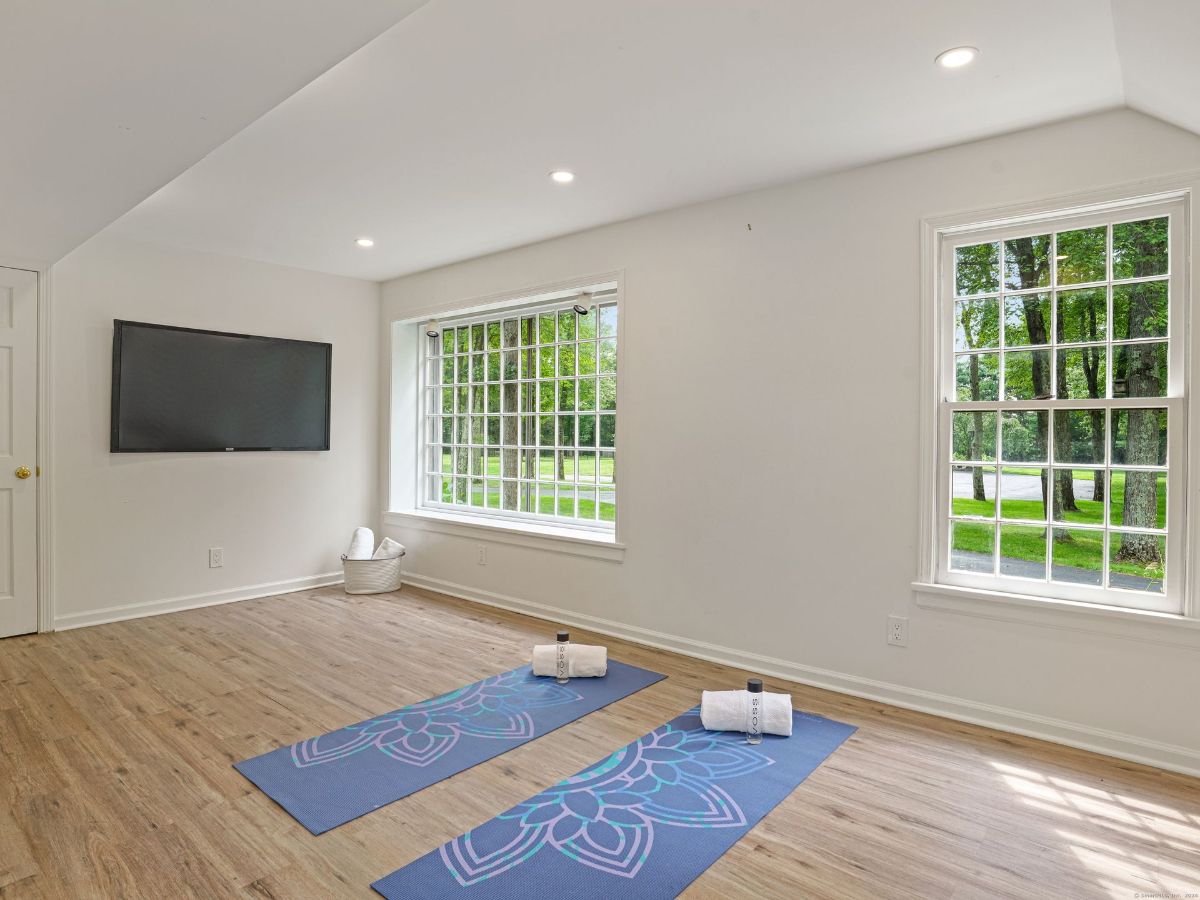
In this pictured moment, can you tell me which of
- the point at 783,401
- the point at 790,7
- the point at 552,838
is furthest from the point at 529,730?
the point at 790,7

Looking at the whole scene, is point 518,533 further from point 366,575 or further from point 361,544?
point 361,544

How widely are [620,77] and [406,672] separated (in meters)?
2.90

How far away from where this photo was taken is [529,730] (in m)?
2.85

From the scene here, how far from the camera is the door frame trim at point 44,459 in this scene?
419cm

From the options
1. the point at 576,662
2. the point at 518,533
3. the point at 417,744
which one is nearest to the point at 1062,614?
the point at 576,662

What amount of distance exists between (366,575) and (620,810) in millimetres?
3523

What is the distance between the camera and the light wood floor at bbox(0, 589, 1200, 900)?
1.91 meters

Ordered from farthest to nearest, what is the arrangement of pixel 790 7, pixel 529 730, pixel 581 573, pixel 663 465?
1. pixel 581 573
2. pixel 663 465
3. pixel 529 730
4. pixel 790 7

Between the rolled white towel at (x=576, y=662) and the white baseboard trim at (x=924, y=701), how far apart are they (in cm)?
63

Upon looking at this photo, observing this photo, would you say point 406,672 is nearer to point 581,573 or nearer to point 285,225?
point 581,573

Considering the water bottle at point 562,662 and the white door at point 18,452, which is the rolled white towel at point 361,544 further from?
the water bottle at point 562,662

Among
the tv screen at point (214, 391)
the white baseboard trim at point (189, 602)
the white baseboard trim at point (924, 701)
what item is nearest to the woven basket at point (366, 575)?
the white baseboard trim at point (189, 602)

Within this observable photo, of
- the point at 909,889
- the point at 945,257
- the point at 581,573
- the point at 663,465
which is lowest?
the point at 909,889

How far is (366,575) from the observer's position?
524 centimetres
